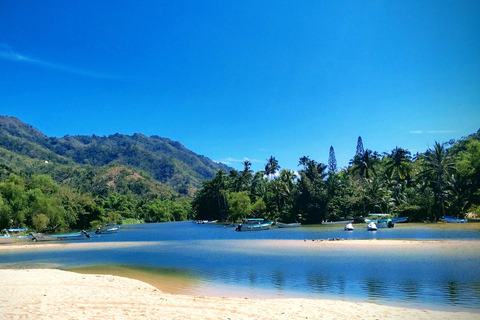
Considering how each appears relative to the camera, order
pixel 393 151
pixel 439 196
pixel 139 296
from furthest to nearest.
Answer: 1. pixel 393 151
2. pixel 439 196
3. pixel 139 296

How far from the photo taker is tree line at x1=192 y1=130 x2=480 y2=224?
72.3m

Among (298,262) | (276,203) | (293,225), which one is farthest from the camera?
(276,203)

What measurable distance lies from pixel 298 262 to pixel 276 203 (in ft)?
257

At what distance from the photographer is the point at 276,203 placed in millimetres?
105750

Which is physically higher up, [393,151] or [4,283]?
[393,151]

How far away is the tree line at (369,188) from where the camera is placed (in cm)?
7231

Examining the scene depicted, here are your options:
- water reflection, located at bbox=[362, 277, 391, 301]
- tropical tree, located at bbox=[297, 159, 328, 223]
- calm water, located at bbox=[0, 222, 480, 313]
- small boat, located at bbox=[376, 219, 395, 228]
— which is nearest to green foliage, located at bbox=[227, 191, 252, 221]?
tropical tree, located at bbox=[297, 159, 328, 223]

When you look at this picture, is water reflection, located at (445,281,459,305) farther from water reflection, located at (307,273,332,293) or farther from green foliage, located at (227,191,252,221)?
green foliage, located at (227,191,252,221)

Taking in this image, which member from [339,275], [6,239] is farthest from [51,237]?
[339,275]

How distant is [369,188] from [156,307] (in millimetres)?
83960

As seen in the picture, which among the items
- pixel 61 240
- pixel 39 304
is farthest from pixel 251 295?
pixel 61 240

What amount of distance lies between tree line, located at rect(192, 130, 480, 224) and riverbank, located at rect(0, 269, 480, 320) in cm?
6841

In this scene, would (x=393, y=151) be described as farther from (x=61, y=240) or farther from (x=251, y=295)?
(x=251, y=295)

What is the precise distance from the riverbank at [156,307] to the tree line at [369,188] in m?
68.4
